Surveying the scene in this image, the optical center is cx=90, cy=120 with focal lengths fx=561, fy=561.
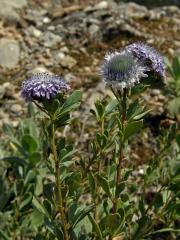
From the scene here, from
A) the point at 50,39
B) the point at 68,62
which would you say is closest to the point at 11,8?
the point at 50,39

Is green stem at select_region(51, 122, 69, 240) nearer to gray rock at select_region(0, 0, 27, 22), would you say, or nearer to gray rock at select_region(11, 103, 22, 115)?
gray rock at select_region(11, 103, 22, 115)

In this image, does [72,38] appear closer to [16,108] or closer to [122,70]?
Answer: [16,108]

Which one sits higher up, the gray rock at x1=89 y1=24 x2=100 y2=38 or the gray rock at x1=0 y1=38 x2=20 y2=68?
the gray rock at x1=89 y1=24 x2=100 y2=38

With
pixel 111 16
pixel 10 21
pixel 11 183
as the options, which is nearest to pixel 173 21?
pixel 111 16

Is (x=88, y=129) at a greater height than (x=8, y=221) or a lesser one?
greater

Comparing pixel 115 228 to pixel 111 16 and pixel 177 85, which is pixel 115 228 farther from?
pixel 111 16

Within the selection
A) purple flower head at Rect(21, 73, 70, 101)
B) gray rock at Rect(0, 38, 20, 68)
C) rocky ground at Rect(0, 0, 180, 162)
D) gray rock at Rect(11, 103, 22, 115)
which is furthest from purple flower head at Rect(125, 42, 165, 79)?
gray rock at Rect(0, 38, 20, 68)
